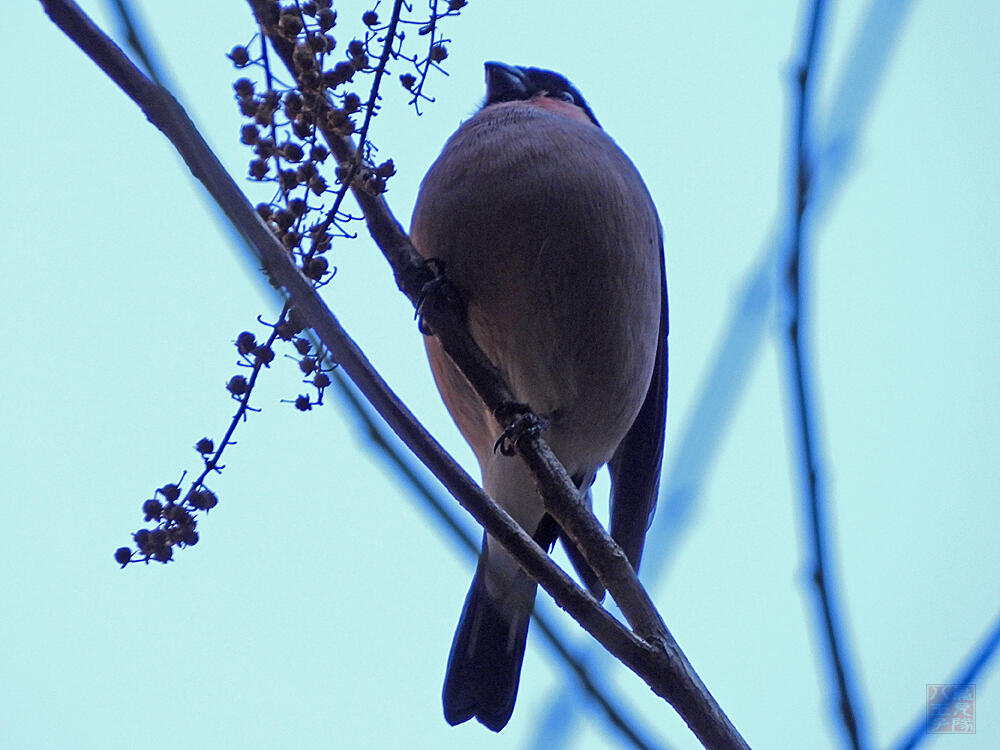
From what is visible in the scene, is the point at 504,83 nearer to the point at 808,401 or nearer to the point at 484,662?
the point at 484,662

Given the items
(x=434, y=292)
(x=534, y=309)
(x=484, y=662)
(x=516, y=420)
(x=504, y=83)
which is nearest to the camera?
(x=516, y=420)

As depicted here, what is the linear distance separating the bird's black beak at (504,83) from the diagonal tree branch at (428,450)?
227cm

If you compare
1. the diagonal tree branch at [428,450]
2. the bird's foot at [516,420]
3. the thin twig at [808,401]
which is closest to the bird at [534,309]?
the bird's foot at [516,420]

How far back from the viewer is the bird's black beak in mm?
4098

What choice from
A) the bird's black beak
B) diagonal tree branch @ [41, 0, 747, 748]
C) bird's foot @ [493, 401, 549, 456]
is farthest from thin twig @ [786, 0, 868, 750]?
the bird's black beak

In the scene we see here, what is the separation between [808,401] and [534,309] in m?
1.45

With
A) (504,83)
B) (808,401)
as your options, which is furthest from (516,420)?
(504,83)

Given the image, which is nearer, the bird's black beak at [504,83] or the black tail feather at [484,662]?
the black tail feather at [484,662]

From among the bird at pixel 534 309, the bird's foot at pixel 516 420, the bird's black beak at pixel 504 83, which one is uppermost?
the bird's black beak at pixel 504 83

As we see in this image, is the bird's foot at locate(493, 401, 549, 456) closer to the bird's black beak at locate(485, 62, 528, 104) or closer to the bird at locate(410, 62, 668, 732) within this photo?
the bird at locate(410, 62, 668, 732)

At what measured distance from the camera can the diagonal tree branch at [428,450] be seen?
1.68m

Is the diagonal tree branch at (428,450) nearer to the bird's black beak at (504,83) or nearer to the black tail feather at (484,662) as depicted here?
the black tail feather at (484,662)

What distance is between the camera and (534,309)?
3.08m

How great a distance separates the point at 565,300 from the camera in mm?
3104
